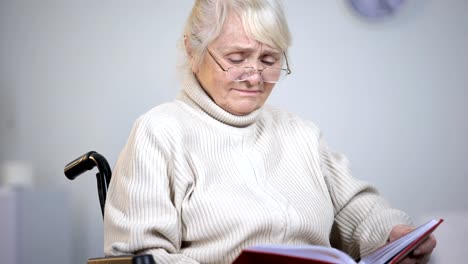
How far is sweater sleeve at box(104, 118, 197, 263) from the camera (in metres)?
1.36

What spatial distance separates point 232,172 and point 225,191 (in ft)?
0.23

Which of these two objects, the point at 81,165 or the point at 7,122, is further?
the point at 7,122

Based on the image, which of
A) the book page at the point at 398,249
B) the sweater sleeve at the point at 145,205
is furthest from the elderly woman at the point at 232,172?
the book page at the point at 398,249

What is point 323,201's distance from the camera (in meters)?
1.66

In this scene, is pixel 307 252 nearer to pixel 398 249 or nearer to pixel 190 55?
pixel 398 249

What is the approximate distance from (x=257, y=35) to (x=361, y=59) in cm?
133

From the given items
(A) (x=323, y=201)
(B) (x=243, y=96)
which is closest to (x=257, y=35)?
(B) (x=243, y=96)

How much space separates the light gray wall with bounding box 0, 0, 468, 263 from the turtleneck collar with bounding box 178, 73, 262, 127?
3.10 ft

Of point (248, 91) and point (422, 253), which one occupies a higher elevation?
point (248, 91)

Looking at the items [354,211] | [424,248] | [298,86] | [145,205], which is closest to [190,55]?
[145,205]

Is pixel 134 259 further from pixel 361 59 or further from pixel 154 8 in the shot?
pixel 361 59

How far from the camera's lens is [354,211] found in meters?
1.69

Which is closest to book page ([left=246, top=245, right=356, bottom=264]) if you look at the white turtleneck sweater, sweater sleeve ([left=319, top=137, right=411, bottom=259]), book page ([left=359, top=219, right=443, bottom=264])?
book page ([left=359, top=219, right=443, bottom=264])

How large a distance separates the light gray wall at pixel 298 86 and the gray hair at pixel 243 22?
0.98 m
